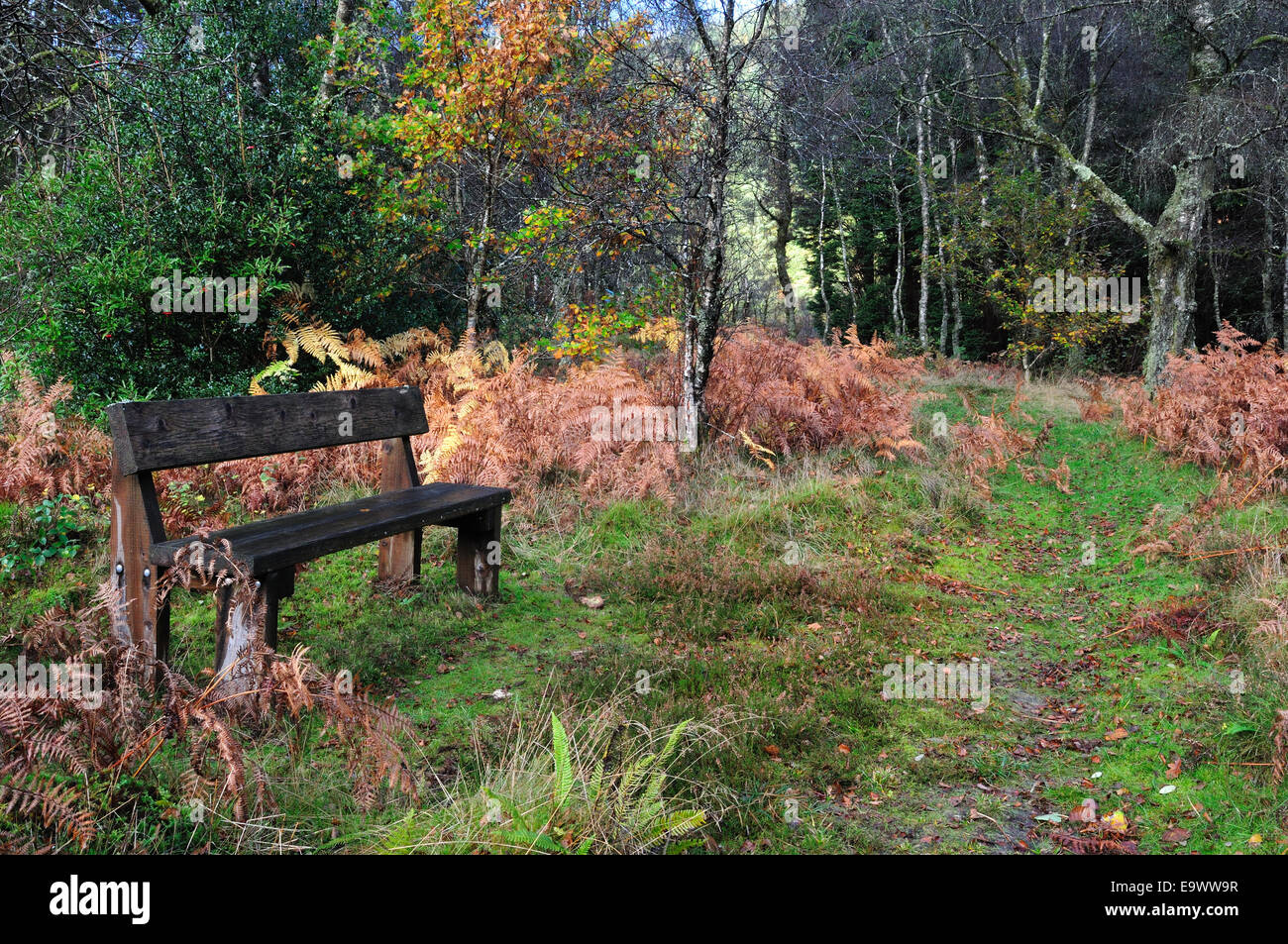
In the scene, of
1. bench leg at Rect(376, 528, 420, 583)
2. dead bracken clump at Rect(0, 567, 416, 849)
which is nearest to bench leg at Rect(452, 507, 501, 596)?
bench leg at Rect(376, 528, 420, 583)

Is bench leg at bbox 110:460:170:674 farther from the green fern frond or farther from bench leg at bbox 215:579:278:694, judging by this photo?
the green fern frond

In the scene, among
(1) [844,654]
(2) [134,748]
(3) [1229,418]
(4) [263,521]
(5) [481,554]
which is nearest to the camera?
(2) [134,748]

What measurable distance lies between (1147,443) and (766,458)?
Result: 13.5 ft

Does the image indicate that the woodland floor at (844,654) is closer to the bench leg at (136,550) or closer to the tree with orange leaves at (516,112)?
the bench leg at (136,550)

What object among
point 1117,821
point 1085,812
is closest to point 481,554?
point 1085,812

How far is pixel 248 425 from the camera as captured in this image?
3.98 metres

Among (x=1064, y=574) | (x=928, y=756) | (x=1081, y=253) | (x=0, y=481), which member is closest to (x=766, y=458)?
(x=1064, y=574)

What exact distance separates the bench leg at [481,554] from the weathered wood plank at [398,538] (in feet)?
0.98

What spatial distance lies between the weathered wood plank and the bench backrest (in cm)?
19

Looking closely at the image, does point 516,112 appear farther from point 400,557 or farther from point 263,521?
point 263,521

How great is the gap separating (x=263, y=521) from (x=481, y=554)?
132 centimetres

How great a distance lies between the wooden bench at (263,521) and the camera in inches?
134

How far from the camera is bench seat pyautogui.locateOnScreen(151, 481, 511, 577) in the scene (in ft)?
11.3
